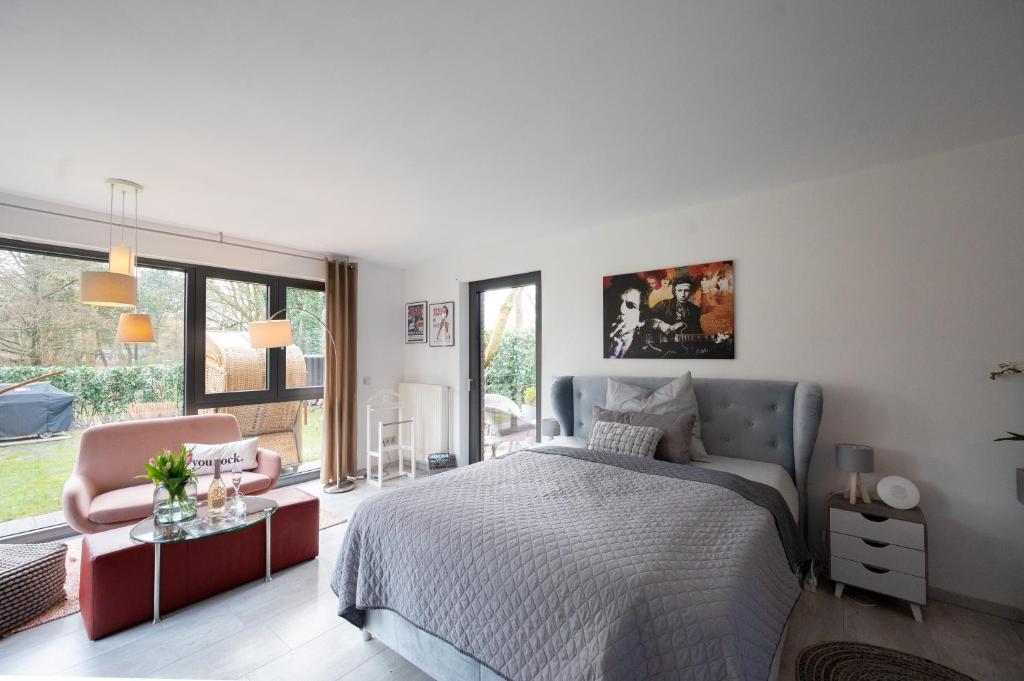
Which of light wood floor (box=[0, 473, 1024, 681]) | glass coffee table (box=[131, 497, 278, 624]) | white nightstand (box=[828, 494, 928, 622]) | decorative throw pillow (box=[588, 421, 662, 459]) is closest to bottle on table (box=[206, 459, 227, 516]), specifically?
glass coffee table (box=[131, 497, 278, 624])

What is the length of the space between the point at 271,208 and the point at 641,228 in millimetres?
2848

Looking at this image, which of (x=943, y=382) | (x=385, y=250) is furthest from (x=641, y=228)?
(x=385, y=250)

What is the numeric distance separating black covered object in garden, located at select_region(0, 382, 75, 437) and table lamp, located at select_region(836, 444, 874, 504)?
527 cm

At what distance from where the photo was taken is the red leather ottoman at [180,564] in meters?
2.17

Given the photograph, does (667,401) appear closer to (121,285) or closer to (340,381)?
(340,381)

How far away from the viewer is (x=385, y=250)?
4648 millimetres

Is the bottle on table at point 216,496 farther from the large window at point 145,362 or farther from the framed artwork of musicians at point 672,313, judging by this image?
the framed artwork of musicians at point 672,313

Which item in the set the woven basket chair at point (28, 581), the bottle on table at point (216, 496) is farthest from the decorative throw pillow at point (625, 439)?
the woven basket chair at point (28, 581)

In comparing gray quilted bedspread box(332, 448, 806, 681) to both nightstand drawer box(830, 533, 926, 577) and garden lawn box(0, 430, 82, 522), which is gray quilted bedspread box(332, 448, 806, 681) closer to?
nightstand drawer box(830, 533, 926, 577)

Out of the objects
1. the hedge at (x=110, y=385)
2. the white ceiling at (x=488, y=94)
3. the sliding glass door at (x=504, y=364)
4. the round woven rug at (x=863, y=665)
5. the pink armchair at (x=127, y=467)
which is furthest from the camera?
the sliding glass door at (x=504, y=364)

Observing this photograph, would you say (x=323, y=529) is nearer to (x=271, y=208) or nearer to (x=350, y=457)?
(x=350, y=457)

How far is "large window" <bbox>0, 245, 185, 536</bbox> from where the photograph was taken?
3.15m

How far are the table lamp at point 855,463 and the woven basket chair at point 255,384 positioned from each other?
4.59m

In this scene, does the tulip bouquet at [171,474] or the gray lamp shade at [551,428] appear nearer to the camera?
the tulip bouquet at [171,474]
